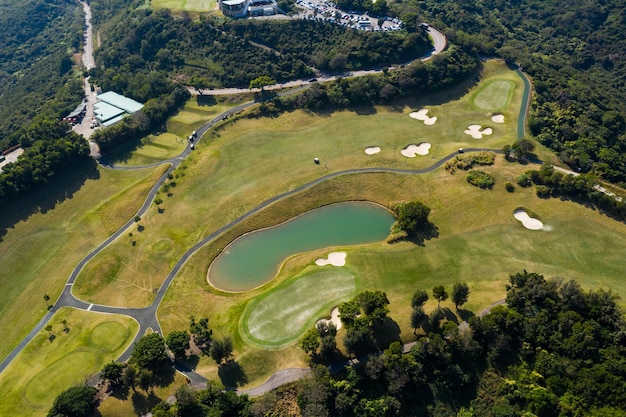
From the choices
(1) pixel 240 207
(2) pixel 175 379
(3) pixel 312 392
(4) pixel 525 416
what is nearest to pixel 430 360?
(4) pixel 525 416

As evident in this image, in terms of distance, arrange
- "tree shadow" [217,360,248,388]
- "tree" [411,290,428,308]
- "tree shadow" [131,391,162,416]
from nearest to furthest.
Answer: "tree shadow" [131,391,162,416] < "tree shadow" [217,360,248,388] < "tree" [411,290,428,308]

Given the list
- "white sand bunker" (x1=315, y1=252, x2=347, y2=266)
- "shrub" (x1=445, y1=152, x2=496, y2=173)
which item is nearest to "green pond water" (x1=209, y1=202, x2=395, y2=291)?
"white sand bunker" (x1=315, y1=252, x2=347, y2=266)

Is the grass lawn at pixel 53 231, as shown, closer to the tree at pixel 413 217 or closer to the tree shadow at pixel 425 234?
the tree at pixel 413 217

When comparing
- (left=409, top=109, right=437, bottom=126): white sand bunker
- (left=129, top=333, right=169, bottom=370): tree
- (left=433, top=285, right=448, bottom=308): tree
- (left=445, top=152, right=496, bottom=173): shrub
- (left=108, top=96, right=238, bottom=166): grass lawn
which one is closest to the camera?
(left=129, top=333, right=169, bottom=370): tree

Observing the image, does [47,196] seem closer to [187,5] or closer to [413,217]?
[413,217]

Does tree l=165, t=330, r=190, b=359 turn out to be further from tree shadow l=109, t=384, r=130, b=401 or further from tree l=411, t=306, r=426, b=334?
tree l=411, t=306, r=426, b=334

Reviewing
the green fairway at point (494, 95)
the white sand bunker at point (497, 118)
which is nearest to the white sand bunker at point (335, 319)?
the white sand bunker at point (497, 118)
